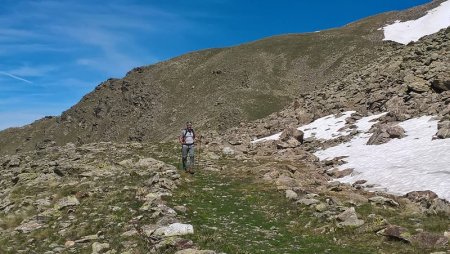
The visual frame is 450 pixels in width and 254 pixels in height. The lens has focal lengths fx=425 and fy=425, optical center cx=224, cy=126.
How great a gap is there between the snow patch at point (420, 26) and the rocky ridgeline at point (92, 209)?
97921 millimetres

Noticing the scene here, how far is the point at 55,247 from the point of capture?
15.9 meters

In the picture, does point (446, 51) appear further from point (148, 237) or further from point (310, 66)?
point (310, 66)

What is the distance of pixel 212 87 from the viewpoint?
11425cm

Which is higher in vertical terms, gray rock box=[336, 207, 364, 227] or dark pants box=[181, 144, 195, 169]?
dark pants box=[181, 144, 195, 169]

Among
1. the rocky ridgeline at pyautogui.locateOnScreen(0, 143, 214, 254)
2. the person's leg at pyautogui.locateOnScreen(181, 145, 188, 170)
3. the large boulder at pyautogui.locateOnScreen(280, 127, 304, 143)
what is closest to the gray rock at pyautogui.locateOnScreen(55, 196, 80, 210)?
the rocky ridgeline at pyautogui.locateOnScreen(0, 143, 214, 254)

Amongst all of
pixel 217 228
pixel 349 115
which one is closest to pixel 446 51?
pixel 349 115

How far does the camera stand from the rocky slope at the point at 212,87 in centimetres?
10106

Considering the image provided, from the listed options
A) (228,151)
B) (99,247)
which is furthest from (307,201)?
(228,151)

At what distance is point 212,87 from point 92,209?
9549cm

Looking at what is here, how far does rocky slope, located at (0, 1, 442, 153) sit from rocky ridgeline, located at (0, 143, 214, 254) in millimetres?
58523

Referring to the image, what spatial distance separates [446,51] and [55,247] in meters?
41.1

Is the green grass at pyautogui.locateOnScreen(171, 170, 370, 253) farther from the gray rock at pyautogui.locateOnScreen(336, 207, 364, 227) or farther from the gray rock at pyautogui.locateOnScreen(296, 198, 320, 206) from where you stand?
the gray rock at pyautogui.locateOnScreen(336, 207, 364, 227)

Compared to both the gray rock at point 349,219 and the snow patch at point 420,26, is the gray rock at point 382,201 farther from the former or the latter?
the snow patch at point 420,26

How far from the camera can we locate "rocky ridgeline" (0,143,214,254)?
15.6 meters
